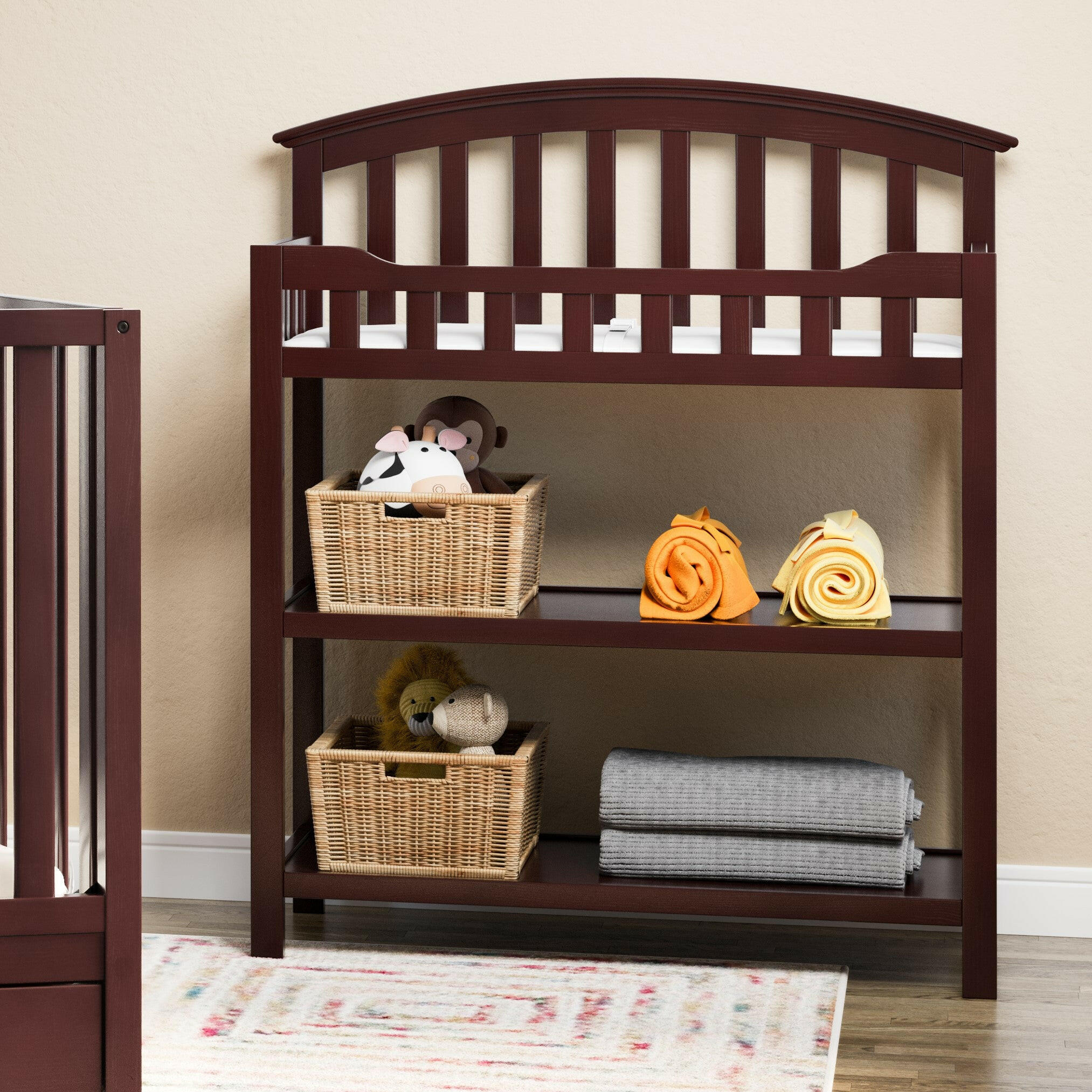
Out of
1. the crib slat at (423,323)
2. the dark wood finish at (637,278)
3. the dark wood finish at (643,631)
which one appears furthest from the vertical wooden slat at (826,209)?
the crib slat at (423,323)

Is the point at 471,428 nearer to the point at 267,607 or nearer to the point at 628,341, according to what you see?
the point at 628,341

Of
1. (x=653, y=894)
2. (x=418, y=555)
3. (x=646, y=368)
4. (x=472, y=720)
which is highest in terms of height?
(x=646, y=368)

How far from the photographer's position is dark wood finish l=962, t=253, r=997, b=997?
Result: 1744 mm

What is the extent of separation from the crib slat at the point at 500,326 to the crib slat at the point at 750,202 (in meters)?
0.43

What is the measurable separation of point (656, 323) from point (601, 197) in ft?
1.27

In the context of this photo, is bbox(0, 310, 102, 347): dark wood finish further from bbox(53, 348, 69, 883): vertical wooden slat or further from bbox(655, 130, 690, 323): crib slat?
bbox(655, 130, 690, 323): crib slat

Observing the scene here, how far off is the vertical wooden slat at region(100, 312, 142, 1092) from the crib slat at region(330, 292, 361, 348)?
0.60m

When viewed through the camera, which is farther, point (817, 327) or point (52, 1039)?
point (817, 327)

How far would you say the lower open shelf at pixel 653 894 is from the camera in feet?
5.96

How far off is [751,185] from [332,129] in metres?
0.65

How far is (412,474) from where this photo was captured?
1833 millimetres

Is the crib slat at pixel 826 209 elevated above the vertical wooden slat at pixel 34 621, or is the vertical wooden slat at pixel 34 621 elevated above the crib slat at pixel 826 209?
the crib slat at pixel 826 209

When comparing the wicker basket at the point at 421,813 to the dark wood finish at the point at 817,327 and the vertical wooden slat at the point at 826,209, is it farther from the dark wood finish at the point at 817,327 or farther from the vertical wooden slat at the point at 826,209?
the vertical wooden slat at the point at 826,209

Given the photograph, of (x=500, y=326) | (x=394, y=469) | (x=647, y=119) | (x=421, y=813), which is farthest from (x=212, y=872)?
(x=647, y=119)
